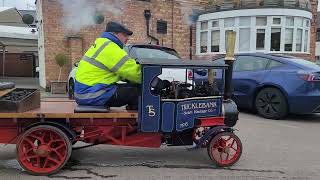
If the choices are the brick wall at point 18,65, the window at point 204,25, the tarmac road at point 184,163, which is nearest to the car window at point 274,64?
the tarmac road at point 184,163

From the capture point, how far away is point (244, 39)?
66.4 feet

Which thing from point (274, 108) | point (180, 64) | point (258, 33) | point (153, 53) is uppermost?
point (258, 33)

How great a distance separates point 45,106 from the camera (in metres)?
5.77

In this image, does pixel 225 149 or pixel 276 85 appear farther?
pixel 276 85

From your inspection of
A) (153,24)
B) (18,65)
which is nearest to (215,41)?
Answer: (153,24)

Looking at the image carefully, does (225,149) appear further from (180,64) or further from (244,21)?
(244,21)

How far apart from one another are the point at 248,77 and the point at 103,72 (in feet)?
17.3

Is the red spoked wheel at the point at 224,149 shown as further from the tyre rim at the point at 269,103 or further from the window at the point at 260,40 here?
the window at the point at 260,40

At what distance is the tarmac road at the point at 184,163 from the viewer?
204 inches

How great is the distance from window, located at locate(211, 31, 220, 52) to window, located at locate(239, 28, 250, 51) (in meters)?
1.02

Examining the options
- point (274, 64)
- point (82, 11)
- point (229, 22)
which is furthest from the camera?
point (229, 22)

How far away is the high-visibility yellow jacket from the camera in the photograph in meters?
5.31

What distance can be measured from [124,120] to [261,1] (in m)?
15.7

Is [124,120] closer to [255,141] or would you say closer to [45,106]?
[45,106]
